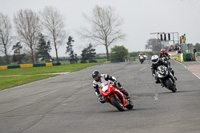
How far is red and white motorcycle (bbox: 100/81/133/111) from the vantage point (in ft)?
36.9

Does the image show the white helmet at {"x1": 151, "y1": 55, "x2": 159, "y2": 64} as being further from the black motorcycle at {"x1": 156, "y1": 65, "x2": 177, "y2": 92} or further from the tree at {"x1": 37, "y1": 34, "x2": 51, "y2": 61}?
the tree at {"x1": 37, "y1": 34, "x2": 51, "y2": 61}

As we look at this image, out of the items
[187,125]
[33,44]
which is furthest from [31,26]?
[187,125]

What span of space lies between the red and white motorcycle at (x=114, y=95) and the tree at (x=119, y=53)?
70753 mm

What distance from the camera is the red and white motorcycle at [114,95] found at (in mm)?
11250

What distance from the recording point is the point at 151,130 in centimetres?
814

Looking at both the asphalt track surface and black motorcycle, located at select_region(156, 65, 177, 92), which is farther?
black motorcycle, located at select_region(156, 65, 177, 92)

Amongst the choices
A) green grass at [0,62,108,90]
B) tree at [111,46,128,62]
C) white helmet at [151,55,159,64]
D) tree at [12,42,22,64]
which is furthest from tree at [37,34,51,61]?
white helmet at [151,55,159,64]

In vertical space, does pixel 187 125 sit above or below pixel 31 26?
below

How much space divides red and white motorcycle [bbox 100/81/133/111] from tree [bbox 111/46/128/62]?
70753 mm

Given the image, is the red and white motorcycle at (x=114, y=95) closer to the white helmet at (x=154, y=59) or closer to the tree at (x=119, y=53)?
the white helmet at (x=154, y=59)

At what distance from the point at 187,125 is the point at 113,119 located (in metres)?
2.30

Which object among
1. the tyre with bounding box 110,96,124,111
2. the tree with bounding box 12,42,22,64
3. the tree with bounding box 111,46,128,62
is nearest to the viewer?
the tyre with bounding box 110,96,124,111

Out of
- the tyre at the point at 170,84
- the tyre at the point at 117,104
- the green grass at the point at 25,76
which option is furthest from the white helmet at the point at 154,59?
the green grass at the point at 25,76

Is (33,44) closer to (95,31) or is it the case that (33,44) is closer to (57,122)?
(95,31)
